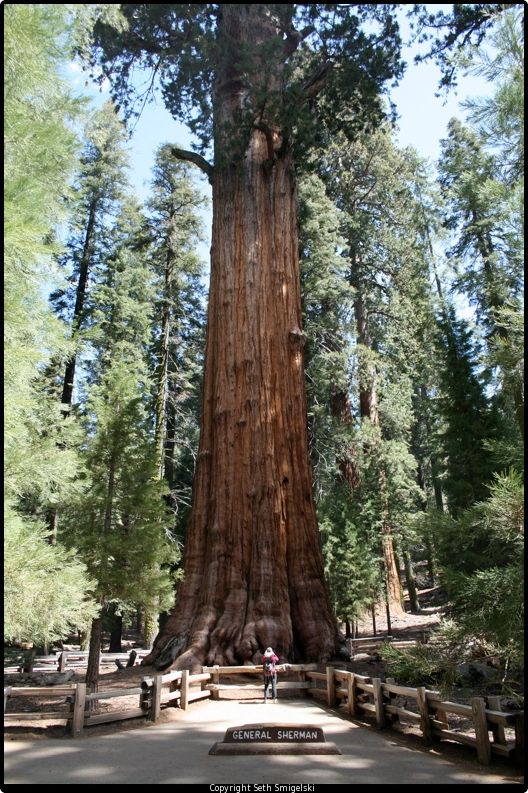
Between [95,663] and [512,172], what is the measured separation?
975cm

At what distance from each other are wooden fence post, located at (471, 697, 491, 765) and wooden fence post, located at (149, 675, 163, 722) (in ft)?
14.2

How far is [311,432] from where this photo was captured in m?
20.3

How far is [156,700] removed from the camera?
25.2 ft

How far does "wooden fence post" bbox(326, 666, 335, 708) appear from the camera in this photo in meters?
8.67

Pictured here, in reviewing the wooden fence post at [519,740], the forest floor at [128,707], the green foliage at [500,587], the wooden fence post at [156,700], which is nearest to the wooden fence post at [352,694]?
the forest floor at [128,707]

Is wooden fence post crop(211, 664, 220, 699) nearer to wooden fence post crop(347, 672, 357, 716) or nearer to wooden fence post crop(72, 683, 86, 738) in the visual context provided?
wooden fence post crop(347, 672, 357, 716)

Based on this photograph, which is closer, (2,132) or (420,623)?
(2,132)

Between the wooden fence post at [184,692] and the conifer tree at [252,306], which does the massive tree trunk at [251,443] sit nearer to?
the conifer tree at [252,306]

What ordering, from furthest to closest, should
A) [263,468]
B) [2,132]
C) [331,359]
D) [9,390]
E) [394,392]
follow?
1. [394,392]
2. [331,359]
3. [263,468]
4. [9,390]
5. [2,132]

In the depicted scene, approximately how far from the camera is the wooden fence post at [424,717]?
6.18 meters

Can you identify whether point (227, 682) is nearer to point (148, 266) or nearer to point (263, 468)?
point (263, 468)

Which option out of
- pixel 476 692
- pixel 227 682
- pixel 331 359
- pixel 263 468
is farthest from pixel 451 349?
pixel 227 682

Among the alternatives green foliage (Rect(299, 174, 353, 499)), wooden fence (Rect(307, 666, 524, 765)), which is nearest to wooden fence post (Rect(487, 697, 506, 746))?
wooden fence (Rect(307, 666, 524, 765))

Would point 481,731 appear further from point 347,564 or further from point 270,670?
point 347,564
